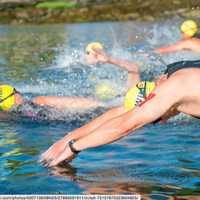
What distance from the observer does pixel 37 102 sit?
11930mm

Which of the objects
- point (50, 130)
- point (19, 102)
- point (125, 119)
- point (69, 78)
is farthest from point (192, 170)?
point (69, 78)

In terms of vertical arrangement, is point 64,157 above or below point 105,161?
above

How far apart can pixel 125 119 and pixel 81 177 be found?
1.13 m

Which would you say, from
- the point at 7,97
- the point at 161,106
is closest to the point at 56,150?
the point at 161,106

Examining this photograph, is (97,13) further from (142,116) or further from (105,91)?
(142,116)

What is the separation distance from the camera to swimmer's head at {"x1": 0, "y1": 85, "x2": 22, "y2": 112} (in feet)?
38.6

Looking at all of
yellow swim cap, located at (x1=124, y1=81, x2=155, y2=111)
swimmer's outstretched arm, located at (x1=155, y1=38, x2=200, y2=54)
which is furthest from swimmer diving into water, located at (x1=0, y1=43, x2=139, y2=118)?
swimmer's outstretched arm, located at (x1=155, y1=38, x2=200, y2=54)

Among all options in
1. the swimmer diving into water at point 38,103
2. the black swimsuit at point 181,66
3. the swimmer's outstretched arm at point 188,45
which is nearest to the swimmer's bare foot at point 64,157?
the black swimsuit at point 181,66

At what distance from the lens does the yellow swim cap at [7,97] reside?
11766mm

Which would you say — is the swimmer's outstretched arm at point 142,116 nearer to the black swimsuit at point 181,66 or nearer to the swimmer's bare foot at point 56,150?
the black swimsuit at point 181,66

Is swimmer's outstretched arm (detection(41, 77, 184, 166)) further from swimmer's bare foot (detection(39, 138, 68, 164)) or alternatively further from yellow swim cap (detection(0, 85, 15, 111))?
yellow swim cap (detection(0, 85, 15, 111))

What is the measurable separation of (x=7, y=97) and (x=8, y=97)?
0.02m

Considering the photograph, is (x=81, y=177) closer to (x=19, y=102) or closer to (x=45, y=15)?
(x=19, y=102)

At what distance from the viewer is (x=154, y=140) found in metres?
9.34
